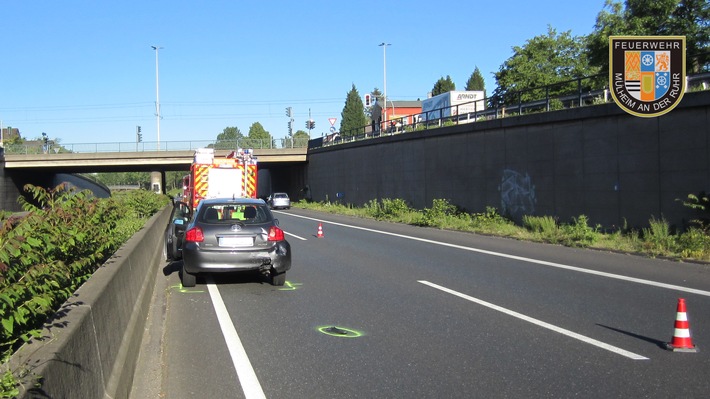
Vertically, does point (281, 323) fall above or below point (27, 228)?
below

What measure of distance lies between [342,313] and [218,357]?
7.89ft

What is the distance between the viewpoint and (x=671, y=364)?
583 cm

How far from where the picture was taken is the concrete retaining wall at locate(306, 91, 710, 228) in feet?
52.4

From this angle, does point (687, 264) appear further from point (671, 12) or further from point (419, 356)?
point (671, 12)

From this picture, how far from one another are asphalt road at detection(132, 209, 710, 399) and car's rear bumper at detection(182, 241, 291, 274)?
1.35 ft

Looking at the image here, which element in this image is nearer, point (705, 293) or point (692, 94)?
point (705, 293)

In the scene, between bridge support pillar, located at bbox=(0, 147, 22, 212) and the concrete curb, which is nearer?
the concrete curb

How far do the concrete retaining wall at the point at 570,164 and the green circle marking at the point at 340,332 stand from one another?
1181cm

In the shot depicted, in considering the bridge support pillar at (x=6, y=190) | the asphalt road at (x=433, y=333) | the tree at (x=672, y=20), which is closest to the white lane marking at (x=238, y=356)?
the asphalt road at (x=433, y=333)

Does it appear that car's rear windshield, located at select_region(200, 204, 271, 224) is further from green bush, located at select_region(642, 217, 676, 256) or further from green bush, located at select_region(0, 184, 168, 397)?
green bush, located at select_region(642, 217, 676, 256)

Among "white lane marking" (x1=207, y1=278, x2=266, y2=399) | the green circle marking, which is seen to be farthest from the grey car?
the green circle marking

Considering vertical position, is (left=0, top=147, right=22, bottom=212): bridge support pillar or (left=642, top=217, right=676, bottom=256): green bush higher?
(left=0, top=147, right=22, bottom=212): bridge support pillar

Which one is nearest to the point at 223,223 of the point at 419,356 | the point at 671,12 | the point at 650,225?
the point at 419,356

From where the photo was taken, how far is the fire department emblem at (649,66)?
16.5 meters
